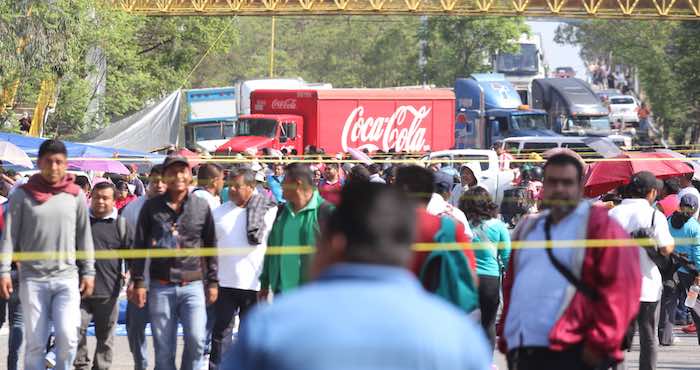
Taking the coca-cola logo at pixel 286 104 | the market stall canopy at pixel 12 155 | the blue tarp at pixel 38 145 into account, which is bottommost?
the market stall canopy at pixel 12 155

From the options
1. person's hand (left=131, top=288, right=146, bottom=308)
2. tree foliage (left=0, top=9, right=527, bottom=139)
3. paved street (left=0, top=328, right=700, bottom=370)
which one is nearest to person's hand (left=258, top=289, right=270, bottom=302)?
person's hand (left=131, top=288, right=146, bottom=308)

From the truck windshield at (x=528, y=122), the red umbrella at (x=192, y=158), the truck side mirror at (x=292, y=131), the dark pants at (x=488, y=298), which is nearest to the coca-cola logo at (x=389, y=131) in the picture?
the truck side mirror at (x=292, y=131)

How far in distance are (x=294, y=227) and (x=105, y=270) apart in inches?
55.0

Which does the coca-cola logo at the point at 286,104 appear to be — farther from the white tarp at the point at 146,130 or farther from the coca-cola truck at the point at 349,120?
the white tarp at the point at 146,130

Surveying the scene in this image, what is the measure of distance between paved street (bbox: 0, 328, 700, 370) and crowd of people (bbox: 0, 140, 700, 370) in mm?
274

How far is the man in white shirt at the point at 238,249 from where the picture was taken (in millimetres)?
9398

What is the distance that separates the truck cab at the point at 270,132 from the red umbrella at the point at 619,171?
76.7 feet

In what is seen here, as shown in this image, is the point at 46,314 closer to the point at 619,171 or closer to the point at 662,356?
the point at 662,356

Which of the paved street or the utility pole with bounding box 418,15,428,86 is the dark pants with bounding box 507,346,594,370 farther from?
the utility pole with bounding box 418,15,428,86

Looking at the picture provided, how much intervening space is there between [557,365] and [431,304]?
119 inches

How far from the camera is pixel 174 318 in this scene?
8492 mm

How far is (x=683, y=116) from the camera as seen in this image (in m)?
59.8

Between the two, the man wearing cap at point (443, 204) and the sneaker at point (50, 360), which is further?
the sneaker at point (50, 360)

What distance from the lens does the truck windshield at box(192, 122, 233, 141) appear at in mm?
44656
